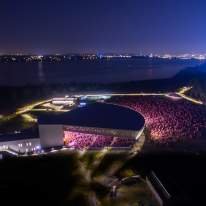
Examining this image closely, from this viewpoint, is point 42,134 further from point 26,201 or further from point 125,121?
point 26,201

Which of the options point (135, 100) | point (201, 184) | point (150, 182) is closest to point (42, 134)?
point (150, 182)

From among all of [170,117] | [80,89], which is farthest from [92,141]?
[80,89]

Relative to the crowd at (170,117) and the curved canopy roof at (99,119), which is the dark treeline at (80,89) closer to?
the crowd at (170,117)

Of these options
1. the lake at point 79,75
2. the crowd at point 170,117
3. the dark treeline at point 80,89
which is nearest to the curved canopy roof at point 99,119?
the crowd at point 170,117

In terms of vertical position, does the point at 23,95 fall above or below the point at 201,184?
below

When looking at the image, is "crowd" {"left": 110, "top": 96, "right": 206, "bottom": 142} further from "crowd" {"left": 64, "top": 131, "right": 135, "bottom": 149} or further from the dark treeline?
the dark treeline

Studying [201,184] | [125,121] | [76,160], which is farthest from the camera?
[125,121]

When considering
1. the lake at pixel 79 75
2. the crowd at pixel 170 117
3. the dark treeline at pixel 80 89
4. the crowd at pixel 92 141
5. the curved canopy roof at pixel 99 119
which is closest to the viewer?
the crowd at pixel 92 141
